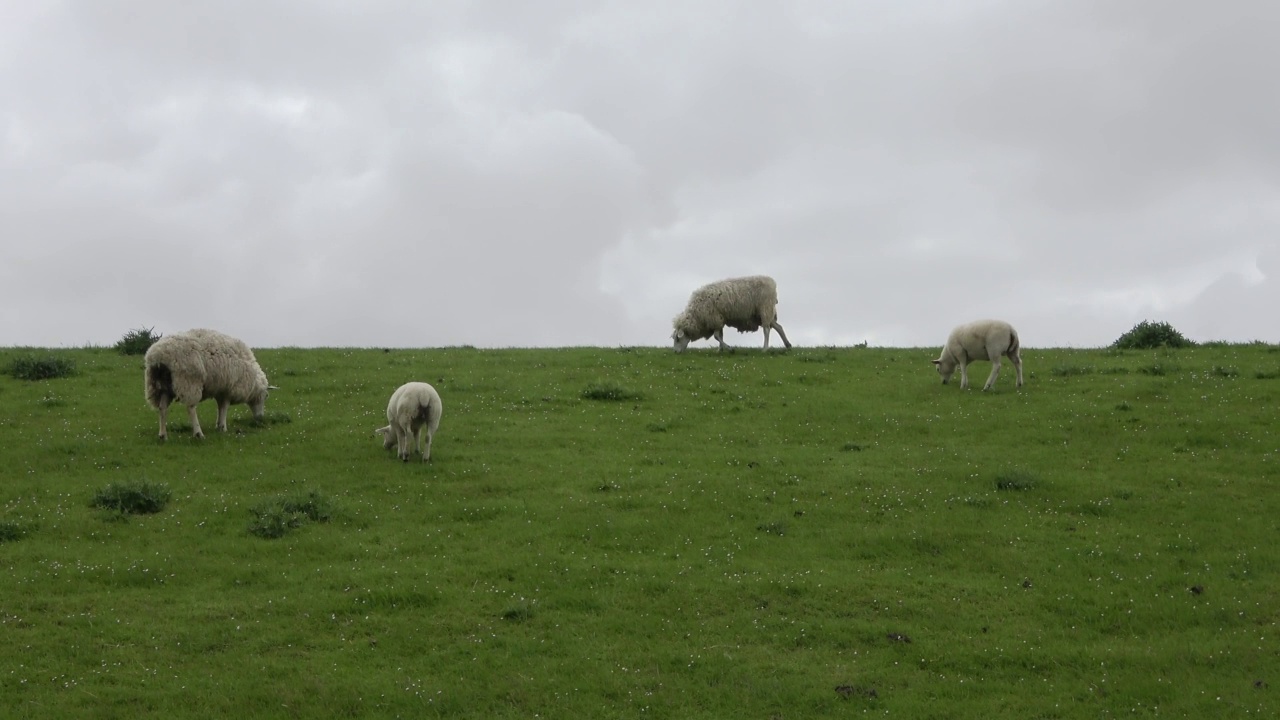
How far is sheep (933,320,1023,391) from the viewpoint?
2506 centimetres

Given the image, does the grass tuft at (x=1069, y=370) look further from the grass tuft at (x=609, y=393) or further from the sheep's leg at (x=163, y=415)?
the sheep's leg at (x=163, y=415)

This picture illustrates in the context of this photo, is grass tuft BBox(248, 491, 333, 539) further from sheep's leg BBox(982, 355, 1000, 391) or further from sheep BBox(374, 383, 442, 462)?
sheep's leg BBox(982, 355, 1000, 391)

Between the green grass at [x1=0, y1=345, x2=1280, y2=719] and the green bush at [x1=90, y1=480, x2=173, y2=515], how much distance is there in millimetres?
210

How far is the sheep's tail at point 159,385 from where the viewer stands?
21031 mm

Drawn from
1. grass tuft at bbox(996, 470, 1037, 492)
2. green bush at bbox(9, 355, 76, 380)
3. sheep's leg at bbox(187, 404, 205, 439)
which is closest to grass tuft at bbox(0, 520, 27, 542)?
sheep's leg at bbox(187, 404, 205, 439)

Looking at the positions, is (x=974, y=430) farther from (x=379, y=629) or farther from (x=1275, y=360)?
(x=379, y=629)

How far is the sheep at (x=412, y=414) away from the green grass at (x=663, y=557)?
45 centimetres

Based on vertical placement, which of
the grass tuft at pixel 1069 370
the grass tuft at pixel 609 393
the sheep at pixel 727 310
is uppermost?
the sheep at pixel 727 310

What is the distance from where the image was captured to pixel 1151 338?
31.5 metres

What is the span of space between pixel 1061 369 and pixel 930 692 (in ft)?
57.2

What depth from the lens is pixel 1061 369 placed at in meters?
27.1

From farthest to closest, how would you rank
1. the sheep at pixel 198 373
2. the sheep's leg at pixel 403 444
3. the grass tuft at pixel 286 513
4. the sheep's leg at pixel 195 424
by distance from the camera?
the sheep's leg at pixel 195 424
the sheep at pixel 198 373
the sheep's leg at pixel 403 444
the grass tuft at pixel 286 513

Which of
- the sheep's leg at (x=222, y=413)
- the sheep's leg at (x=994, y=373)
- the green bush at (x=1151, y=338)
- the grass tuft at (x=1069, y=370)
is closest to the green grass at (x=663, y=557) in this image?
the sheep's leg at (x=222, y=413)

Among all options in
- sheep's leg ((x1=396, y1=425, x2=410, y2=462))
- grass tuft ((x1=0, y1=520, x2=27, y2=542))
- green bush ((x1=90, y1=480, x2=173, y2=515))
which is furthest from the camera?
sheep's leg ((x1=396, y1=425, x2=410, y2=462))
